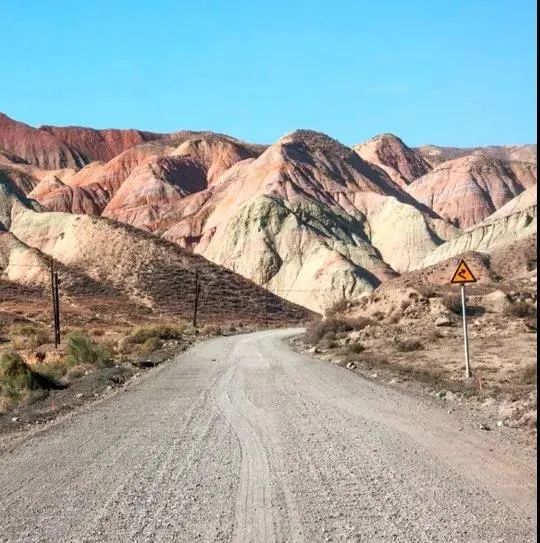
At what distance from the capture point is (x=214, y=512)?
23.5 feet

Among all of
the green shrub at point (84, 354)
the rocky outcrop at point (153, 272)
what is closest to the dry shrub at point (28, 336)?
the green shrub at point (84, 354)

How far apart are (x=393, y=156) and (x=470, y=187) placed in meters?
42.6

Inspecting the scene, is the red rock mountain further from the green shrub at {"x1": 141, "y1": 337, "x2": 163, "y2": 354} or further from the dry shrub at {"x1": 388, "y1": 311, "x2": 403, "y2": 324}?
the dry shrub at {"x1": 388, "y1": 311, "x2": 403, "y2": 324}

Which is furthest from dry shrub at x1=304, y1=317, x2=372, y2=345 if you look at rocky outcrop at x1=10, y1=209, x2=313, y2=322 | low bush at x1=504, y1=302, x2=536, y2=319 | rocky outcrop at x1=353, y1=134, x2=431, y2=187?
rocky outcrop at x1=353, y1=134, x2=431, y2=187

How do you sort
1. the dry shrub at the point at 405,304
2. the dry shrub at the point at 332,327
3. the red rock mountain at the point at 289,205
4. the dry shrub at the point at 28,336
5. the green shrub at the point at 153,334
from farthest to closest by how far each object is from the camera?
the red rock mountain at the point at 289,205, the dry shrub at the point at 28,336, the green shrub at the point at 153,334, the dry shrub at the point at 405,304, the dry shrub at the point at 332,327

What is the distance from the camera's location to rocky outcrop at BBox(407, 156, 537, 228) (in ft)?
488

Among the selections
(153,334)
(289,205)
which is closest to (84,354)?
(153,334)

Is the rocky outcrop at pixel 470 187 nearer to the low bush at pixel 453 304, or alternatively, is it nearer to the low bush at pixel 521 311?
the low bush at pixel 453 304

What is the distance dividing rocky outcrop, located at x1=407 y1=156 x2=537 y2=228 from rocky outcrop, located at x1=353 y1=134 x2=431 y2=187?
20058 mm

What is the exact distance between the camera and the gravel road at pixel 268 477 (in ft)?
21.8

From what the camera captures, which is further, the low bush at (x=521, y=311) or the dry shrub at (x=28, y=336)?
the dry shrub at (x=28, y=336)

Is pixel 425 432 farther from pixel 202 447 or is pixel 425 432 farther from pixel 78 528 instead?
pixel 78 528

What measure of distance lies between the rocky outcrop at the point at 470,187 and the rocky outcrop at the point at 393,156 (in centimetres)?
2006

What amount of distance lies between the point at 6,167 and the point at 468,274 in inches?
6930
